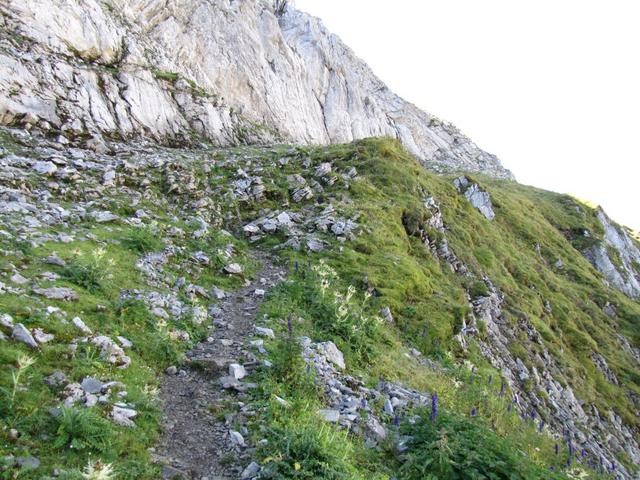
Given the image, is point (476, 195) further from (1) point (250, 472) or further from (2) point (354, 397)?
(1) point (250, 472)

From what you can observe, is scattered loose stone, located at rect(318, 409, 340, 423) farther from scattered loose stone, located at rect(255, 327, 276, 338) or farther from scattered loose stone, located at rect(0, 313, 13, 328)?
scattered loose stone, located at rect(0, 313, 13, 328)

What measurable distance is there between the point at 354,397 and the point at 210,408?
3487 mm

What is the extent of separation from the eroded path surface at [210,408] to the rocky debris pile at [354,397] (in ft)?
5.66

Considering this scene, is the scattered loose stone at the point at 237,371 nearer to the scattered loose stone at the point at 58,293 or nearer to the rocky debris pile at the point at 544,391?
the scattered loose stone at the point at 58,293

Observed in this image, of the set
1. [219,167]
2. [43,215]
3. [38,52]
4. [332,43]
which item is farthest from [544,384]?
[332,43]

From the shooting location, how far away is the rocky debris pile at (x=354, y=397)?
9281 millimetres

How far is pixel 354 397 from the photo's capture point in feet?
34.3

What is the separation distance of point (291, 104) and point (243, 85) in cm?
1043

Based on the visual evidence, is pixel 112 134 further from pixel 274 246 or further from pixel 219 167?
pixel 274 246

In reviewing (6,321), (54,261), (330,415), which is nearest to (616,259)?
(330,415)

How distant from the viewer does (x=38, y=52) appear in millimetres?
27516

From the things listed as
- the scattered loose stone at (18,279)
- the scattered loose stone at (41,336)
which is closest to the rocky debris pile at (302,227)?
the scattered loose stone at (18,279)

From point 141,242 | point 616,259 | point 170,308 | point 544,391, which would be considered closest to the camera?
point 170,308

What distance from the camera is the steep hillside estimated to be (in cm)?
759
